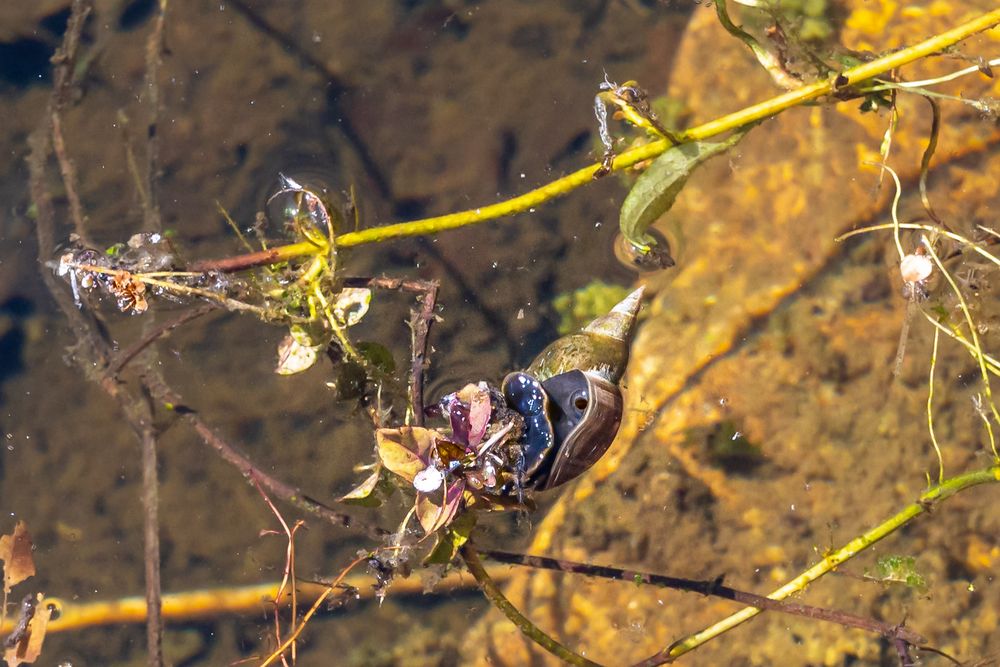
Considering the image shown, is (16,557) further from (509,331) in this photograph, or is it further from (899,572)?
(899,572)

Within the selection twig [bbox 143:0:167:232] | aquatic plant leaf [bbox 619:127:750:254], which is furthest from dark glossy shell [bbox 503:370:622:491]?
twig [bbox 143:0:167:232]

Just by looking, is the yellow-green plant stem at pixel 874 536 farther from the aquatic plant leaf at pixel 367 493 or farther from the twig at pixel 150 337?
the twig at pixel 150 337

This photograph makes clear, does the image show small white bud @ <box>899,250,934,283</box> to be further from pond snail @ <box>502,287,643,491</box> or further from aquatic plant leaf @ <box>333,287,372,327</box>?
aquatic plant leaf @ <box>333,287,372,327</box>

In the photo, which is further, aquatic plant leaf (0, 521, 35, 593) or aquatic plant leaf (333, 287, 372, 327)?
aquatic plant leaf (0, 521, 35, 593)

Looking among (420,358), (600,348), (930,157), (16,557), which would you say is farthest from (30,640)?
(930,157)

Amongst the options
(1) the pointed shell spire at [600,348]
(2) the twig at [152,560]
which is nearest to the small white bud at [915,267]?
(1) the pointed shell spire at [600,348]

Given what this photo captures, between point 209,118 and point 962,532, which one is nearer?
point 962,532

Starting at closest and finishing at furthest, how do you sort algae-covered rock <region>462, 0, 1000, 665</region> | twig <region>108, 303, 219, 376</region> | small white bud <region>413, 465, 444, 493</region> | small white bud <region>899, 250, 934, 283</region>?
small white bud <region>413, 465, 444, 493</region>
twig <region>108, 303, 219, 376</region>
small white bud <region>899, 250, 934, 283</region>
algae-covered rock <region>462, 0, 1000, 665</region>

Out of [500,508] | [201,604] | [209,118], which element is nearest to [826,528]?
[500,508]

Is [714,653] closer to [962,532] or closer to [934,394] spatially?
[962,532]
